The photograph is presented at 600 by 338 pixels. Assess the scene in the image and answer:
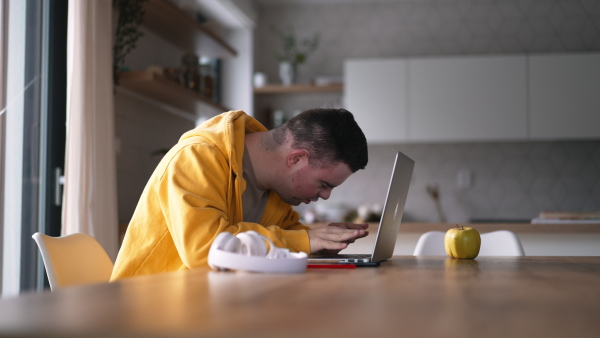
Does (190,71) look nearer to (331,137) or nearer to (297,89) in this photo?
(297,89)

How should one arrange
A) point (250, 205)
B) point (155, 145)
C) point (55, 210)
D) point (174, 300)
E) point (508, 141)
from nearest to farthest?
point (174, 300) → point (250, 205) → point (55, 210) → point (155, 145) → point (508, 141)

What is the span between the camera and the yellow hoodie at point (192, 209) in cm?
141

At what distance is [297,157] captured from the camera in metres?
1.77

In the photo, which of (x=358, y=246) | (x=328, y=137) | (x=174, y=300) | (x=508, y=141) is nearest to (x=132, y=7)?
(x=358, y=246)

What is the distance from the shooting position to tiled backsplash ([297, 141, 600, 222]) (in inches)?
201

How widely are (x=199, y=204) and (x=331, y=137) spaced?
0.43 m

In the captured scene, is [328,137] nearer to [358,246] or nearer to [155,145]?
[358,246]

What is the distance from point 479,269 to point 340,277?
402 mm

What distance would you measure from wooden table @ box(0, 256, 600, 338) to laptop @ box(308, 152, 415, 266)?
0.39 metres

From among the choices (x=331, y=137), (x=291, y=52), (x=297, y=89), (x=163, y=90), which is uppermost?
(x=291, y=52)

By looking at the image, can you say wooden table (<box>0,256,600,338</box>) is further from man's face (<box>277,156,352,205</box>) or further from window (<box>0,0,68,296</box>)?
window (<box>0,0,68,296</box>)

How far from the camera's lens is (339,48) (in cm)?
548

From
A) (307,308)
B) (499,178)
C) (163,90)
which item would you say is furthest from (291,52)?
(307,308)

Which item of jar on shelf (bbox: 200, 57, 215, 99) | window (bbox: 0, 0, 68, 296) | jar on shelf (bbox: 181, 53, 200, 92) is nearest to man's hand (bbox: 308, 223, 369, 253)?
window (bbox: 0, 0, 68, 296)
